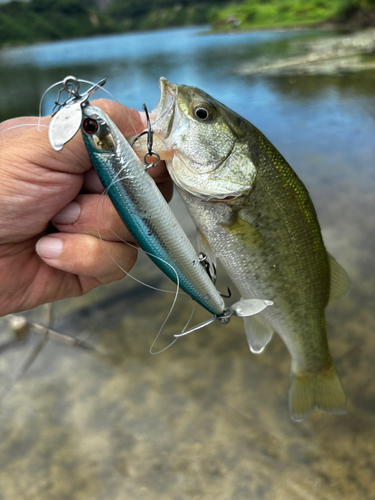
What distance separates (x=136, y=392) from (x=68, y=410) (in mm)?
629

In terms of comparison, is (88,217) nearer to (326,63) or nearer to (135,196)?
(135,196)

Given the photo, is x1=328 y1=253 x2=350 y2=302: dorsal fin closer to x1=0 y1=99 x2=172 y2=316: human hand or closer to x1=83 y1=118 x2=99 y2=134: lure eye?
x1=0 y1=99 x2=172 y2=316: human hand

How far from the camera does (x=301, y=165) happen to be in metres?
7.26

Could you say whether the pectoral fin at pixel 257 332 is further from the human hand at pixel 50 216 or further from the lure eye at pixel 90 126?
the lure eye at pixel 90 126

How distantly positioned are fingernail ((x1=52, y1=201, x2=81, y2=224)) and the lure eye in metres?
0.65

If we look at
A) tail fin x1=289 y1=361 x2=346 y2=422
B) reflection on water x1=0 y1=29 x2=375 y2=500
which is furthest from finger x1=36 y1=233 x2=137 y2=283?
reflection on water x1=0 y1=29 x2=375 y2=500

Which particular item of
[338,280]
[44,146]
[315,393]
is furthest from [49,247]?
[315,393]

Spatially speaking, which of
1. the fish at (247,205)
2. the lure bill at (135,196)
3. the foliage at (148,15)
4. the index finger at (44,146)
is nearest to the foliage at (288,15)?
the foliage at (148,15)

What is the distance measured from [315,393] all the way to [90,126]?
7.02ft

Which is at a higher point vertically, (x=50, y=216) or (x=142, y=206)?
(x=142, y=206)

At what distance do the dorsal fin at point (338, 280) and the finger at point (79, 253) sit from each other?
1.24 metres

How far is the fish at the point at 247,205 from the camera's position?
1.51m

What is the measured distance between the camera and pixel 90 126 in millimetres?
1146

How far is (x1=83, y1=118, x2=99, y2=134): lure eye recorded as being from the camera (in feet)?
3.74
